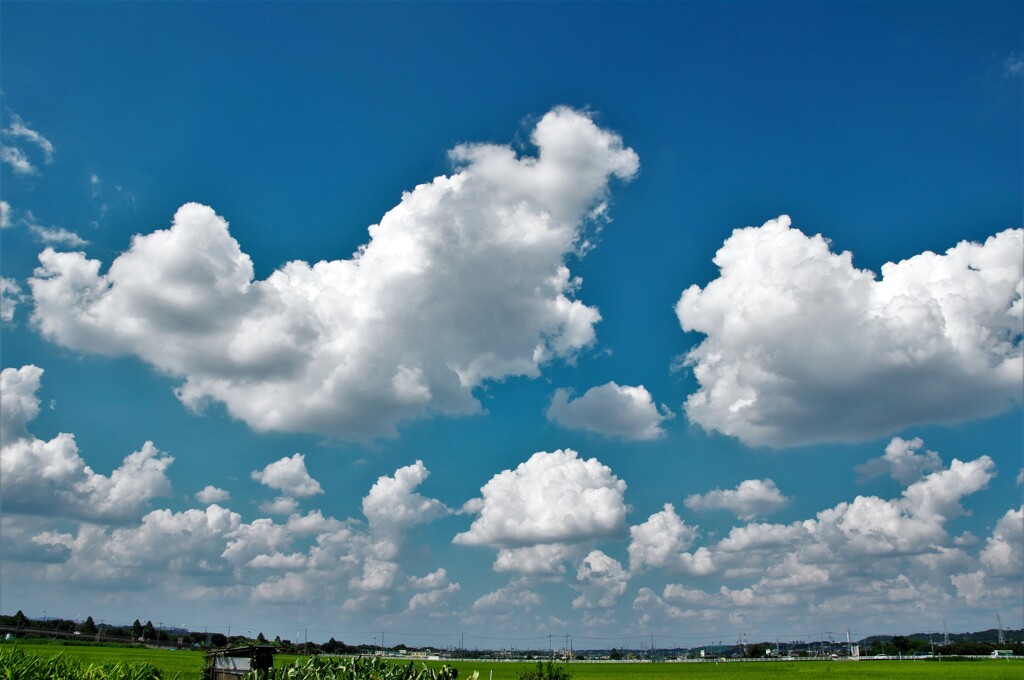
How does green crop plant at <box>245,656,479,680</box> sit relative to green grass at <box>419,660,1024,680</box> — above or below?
above

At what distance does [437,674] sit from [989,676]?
97.1m

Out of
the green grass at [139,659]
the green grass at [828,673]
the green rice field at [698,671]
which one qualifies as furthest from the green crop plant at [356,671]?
the green grass at [828,673]

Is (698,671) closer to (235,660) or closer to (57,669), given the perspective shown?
(235,660)

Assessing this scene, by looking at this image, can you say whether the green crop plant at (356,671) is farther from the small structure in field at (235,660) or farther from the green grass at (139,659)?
the small structure in field at (235,660)

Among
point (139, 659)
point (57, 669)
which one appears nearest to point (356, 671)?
point (57, 669)

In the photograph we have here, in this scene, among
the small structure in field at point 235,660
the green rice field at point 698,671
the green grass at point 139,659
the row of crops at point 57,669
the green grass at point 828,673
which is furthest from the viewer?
the green grass at point 828,673

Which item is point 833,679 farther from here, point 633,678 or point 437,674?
point 437,674

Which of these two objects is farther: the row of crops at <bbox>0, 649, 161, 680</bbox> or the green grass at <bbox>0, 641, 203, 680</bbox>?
the green grass at <bbox>0, 641, 203, 680</bbox>

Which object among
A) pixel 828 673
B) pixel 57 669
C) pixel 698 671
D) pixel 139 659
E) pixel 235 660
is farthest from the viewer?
pixel 698 671

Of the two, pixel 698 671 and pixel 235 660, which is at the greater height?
pixel 235 660

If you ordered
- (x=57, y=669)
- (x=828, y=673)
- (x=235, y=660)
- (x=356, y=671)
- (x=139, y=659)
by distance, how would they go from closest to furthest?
(x=356, y=671) → (x=57, y=669) → (x=235, y=660) → (x=139, y=659) → (x=828, y=673)

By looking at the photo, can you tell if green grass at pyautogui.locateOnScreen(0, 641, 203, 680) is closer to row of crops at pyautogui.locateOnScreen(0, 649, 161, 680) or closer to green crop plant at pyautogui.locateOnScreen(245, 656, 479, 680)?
row of crops at pyautogui.locateOnScreen(0, 649, 161, 680)

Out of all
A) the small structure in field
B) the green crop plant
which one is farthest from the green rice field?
the green crop plant

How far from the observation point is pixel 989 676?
83.5 meters
